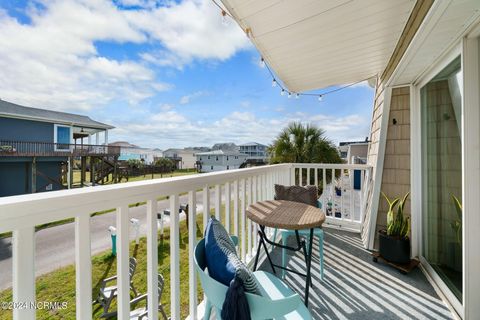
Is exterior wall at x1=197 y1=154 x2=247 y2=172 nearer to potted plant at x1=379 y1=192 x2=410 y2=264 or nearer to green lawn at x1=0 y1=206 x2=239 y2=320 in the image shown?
green lawn at x1=0 y1=206 x2=239 y2=320

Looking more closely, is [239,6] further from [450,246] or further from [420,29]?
[450,246]

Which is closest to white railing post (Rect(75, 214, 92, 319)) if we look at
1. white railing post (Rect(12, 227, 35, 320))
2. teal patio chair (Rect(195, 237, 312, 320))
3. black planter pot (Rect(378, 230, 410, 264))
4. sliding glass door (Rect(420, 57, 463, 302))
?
white railing post (Rect(12, 227, 35, 320))

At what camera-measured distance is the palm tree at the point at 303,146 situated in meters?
5.61

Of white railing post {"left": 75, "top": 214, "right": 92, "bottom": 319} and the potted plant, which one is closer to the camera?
white railing post {"left": 75, "top": 214, "right": 92, "bottom": 319}

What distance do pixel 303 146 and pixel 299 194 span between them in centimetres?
352

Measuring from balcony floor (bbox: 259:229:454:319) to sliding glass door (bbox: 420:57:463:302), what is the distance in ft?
0.78

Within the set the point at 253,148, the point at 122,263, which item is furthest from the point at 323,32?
the point at 253,148

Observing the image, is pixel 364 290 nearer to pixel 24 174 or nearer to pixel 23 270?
pixel 23 270

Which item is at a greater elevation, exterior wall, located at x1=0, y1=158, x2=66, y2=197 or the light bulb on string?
the light bulb on string

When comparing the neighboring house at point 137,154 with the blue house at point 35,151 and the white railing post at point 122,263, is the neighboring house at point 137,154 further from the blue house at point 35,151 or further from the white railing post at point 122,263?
the white railing post at point 122,263

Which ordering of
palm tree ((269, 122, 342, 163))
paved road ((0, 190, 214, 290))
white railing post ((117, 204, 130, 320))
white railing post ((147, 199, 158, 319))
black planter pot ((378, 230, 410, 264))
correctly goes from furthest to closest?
palm tree ((269, 122, 342, 163)) < paved road ((0, 190, 214, 290)) < black planter pot ((378, 230, 410, 264)) < white railing post ((147, 199, 158, 319)) < white railing post ((117, 204, 130, 320))

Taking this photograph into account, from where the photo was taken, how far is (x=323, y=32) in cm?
210

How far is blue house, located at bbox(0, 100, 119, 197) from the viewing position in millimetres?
8953

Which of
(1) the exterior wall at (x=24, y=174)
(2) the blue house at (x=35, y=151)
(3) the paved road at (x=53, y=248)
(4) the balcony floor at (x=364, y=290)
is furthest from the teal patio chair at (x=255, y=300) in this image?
(1) the exterior wall at (x=24, y=174)
